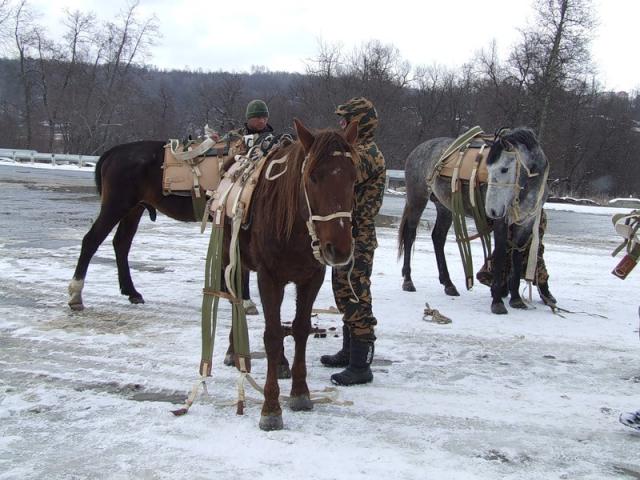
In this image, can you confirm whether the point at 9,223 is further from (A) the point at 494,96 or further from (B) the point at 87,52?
(B) the point at 87,52

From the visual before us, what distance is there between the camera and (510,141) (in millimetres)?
6652

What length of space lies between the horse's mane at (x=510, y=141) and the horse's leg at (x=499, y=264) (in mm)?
818

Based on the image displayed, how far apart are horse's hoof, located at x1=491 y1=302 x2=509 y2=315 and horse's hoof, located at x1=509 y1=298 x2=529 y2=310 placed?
1.22 ft

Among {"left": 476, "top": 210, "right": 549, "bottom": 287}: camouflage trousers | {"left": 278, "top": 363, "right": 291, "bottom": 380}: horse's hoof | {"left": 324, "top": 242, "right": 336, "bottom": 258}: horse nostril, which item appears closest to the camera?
{"left": 324, "top": 242, "right": 336, "bottom": 258}: horse nostril

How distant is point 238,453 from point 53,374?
1907mm

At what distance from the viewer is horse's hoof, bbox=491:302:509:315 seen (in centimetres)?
655

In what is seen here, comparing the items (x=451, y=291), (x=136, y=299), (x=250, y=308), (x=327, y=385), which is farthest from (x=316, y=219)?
(x=451, y=291)

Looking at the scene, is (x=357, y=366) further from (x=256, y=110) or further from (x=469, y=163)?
(x=469, y=163)

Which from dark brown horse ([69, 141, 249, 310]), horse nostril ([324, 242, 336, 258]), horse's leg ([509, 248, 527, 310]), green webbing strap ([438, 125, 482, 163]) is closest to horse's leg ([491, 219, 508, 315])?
horse's leg ([509, 248, 527, 310])

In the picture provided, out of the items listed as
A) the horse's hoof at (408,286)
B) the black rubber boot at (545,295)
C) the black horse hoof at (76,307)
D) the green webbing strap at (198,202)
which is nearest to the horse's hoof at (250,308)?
the green webbing strap at (198,202)

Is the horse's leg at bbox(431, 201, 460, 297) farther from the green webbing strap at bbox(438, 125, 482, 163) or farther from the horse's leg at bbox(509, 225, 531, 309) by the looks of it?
the green webbing strap at bbox(438, 125, 482, 163)

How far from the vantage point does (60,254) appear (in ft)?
28.7

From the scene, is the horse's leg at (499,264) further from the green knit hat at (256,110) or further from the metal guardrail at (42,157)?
the metal guardrail at (42,157)

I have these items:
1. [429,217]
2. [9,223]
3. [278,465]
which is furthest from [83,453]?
[429,217]
